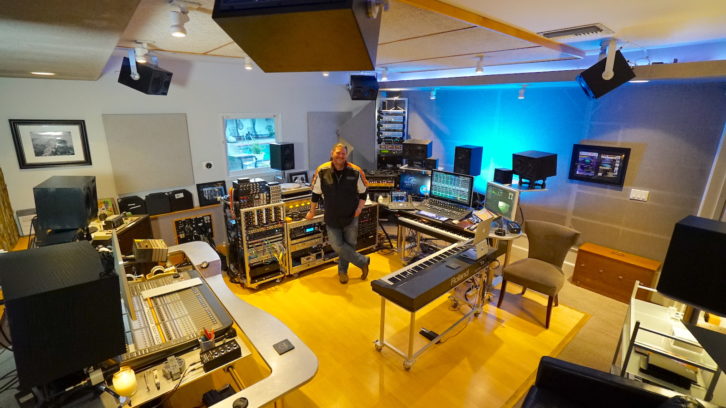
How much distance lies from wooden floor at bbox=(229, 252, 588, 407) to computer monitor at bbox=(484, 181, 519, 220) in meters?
0.94

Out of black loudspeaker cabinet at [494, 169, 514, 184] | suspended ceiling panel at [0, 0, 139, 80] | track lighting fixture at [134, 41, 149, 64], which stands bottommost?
black loudspeaker cabinet at [494, 169, 514, 184]

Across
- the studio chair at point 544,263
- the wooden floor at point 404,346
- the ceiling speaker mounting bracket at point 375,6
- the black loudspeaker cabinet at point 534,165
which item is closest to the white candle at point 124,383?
the wooden floor at point 404,346

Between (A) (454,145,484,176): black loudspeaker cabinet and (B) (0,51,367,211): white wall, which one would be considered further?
(A) (454,145,484,176): black loudspeaker cabinet

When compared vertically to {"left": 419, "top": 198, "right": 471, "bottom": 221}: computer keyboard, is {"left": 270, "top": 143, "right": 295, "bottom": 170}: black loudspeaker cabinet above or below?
above

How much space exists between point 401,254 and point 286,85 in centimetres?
317

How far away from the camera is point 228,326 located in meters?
1.79

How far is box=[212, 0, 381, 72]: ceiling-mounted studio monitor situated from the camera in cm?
83

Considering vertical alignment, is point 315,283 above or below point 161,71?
below

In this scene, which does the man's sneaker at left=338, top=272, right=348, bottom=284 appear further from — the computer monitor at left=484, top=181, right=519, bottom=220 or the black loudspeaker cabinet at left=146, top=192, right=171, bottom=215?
the black loudspeaker cabinet at left=146, top=192, right=171, bottom=215

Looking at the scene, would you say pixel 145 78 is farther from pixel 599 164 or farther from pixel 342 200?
pixel 599 164

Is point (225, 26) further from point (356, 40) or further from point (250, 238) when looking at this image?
point (250, 238)

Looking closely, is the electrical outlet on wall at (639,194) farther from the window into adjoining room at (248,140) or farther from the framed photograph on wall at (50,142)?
the framed photograph on wall at (50,142)

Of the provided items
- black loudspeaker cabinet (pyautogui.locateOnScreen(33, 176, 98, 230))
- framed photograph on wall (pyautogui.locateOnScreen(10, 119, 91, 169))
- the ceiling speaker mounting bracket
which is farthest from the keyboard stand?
framed photograph on wall (pyautogui.locateOnScreen(10, 119, 91, 169))

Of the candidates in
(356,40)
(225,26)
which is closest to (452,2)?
(356,40)
